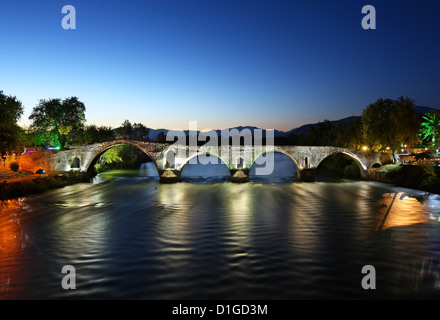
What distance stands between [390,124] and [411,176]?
24.5 feet

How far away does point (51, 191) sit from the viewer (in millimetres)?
25891

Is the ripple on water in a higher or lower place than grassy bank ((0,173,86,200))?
lower

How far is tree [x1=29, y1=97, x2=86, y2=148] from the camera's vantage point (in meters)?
39.2

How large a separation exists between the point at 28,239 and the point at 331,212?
17239 millimetres

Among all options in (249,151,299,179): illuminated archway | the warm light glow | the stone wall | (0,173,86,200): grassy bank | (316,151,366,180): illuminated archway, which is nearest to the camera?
the warm light glow

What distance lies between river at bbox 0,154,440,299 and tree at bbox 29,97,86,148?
73.5ft

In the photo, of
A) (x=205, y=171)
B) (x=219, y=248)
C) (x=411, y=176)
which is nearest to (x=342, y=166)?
(x=411, y=176)

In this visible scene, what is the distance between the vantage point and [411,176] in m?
28.3

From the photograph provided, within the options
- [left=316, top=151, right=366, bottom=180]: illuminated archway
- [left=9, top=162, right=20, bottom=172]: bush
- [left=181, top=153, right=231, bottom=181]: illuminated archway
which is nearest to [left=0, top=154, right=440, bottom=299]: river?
[left=9, top=162, right=20, bottom=172]: bush

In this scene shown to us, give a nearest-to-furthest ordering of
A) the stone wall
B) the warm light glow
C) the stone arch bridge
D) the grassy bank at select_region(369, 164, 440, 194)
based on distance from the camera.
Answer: the warm light glow
the grassy bank at select_region(369, 164, 440, 194)
the stone arch bridge
the stone wall

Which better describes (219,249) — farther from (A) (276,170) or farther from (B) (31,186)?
(A) (276,170)

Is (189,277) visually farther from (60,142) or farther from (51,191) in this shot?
(60,142)

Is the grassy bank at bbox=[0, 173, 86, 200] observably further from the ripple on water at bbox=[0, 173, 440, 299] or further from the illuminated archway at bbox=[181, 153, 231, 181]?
the illuminated archway at bbox=[181, 153, 231, 181]

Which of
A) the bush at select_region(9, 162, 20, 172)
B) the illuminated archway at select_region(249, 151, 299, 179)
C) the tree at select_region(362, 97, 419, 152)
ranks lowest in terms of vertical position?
the illuminated archway at select_region(249, 151, 299, 179)
